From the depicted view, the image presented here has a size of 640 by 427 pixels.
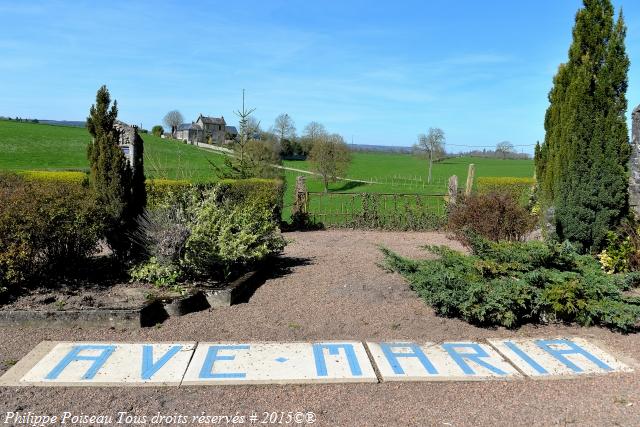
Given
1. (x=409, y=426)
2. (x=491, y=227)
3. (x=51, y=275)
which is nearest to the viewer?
(x=409, y=426)

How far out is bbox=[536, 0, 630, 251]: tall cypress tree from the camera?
8.68 metres

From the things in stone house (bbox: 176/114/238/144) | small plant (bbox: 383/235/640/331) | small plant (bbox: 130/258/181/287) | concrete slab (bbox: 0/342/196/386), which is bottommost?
concrete slab (bbox: 0/342/196/386)

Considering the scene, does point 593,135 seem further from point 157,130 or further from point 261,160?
point 157,130

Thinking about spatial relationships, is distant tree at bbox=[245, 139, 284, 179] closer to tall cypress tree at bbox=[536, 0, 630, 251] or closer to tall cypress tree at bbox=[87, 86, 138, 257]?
tall cypress tree at bbox=[87, 86, 138, 257]

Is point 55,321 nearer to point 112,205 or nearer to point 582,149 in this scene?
point 112,205

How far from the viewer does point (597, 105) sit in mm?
Result: 8750

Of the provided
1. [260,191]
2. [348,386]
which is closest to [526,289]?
[348,386]

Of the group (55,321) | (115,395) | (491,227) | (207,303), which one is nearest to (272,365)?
(115,395)

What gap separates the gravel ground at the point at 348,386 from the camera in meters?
4.25

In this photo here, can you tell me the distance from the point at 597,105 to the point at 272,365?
6799 mm

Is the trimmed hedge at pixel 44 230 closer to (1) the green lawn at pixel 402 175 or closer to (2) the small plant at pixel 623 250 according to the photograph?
(2) the small plant at pixel 623 250

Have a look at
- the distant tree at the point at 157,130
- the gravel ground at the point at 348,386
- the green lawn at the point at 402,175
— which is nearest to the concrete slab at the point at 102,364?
the gravel ground at the point at 348,386

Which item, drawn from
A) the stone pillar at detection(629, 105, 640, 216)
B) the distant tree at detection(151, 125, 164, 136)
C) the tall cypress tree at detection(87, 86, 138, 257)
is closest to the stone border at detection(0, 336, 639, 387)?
the tall cypress tree at detection(87, 86, 138, 257)

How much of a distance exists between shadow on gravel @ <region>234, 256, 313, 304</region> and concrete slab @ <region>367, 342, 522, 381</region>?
94.8 inches
